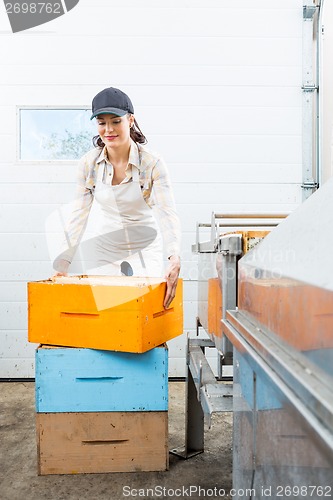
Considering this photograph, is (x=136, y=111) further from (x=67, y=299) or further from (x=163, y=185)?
(x=67, y=299)

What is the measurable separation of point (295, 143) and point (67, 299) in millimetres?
2063

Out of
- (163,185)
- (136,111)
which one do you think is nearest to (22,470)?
(163,185)

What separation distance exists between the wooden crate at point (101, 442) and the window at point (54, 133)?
1892 mm

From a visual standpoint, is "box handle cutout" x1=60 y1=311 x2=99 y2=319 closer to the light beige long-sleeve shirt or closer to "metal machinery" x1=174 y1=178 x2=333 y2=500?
the light beige long-sleeve shirt

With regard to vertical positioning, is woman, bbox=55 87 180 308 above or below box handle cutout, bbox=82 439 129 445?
above

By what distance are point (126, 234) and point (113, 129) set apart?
503mm

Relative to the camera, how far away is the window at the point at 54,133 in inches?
123

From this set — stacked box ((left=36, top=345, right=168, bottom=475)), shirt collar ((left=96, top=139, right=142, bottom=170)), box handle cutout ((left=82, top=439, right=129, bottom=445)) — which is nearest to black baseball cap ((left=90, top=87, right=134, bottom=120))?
shirt collar ((left=96, top=139, right=142, bottom=170))

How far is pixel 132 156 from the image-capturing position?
2.03m

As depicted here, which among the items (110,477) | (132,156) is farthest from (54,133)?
(110,477)

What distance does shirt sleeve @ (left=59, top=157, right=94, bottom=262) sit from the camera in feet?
6.81

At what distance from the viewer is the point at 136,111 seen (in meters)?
3.14

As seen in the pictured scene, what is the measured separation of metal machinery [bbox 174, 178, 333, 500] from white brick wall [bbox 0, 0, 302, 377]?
224 centimetres

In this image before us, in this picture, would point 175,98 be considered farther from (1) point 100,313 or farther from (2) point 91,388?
(2) point 91,388
